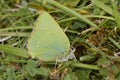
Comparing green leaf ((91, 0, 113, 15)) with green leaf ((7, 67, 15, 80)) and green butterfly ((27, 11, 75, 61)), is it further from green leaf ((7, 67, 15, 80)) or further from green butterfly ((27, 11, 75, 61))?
green leaf ((7, 67, 15, 80))

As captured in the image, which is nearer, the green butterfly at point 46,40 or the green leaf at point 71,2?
the green butterfly at point 46,40

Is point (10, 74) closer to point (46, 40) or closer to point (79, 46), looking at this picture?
point (46, 40)

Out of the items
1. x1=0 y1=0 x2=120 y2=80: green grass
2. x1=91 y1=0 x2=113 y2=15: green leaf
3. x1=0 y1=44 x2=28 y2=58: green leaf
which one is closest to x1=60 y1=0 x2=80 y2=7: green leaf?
x1=0 y1=0 x2=120 y2=80: green grass

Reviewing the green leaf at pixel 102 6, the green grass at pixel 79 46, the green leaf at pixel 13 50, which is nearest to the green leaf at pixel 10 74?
the green grass at pixel 79 46

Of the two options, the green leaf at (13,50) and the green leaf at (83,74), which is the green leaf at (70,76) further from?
the green leaf at (13,50)

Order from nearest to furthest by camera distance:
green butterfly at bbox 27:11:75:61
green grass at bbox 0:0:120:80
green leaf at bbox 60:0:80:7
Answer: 1. green butterfly at bbox 27:11:75:61
2. green grass at bbox 0:0:120:80
3. green leaf at bbox 60:0:80:7

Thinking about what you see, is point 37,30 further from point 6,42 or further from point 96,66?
point 6,42

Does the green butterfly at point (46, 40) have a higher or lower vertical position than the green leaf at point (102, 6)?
lower
